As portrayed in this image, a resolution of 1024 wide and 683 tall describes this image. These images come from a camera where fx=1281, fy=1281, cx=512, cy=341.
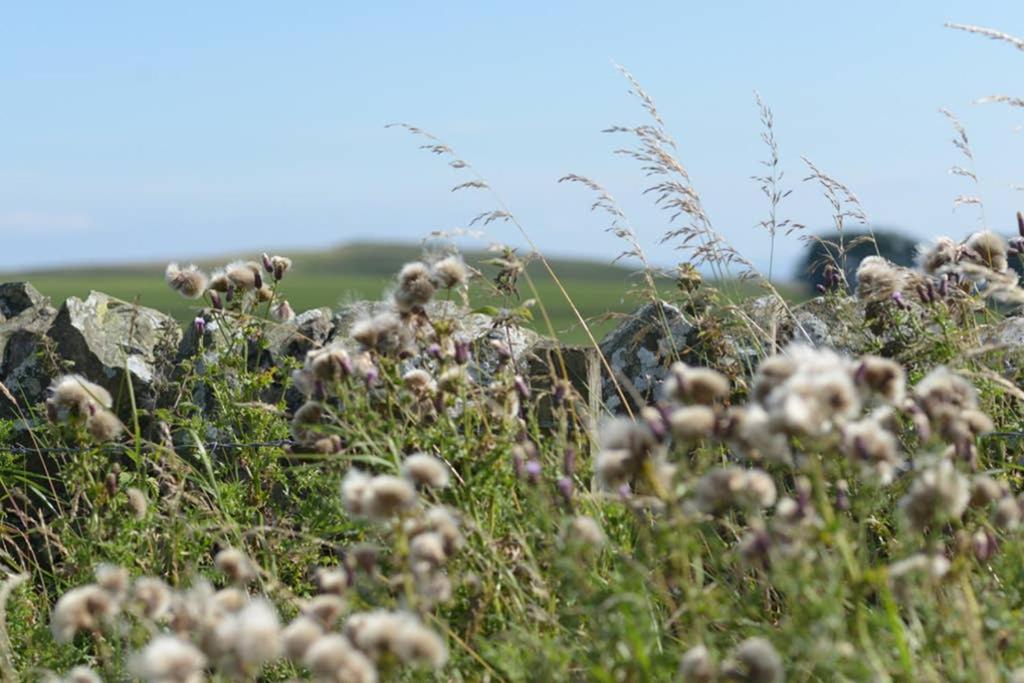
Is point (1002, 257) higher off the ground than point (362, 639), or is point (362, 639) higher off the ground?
point (1002, 257)

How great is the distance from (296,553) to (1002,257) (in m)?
2.92

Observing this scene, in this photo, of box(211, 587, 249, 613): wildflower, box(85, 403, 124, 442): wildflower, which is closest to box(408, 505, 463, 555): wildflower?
box(211, 587, 249, 613): wildflower

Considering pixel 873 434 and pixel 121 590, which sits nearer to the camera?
pixel 873 434

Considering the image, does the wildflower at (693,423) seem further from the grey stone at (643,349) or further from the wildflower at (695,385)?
the grey stone at (643,349)

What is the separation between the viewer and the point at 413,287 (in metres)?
4.08

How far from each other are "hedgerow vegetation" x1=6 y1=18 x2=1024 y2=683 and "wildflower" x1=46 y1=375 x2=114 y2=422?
0.07ft

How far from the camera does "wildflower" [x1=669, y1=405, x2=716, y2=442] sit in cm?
265

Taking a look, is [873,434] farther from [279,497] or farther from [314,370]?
[279,497]

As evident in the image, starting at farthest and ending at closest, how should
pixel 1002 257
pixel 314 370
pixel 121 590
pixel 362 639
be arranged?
pixel 1002 257, pixel 314 370, pixel 121 590, pixel 362 639

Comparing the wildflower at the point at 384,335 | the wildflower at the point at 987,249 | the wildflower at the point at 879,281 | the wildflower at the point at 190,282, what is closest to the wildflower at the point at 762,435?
the wildflower at the point at 384,335

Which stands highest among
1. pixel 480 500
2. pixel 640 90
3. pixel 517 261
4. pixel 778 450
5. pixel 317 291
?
pixel 640 90

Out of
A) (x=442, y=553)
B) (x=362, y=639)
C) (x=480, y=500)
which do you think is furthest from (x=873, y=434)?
(x=480, y=500)

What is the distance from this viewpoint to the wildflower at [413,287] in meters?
4.07

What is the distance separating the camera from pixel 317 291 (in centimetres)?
7975
